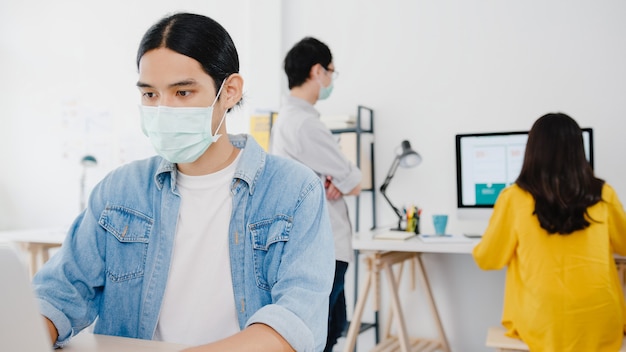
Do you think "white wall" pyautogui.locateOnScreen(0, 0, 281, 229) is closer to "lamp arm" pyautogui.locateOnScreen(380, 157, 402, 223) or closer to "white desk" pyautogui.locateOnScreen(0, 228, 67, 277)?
"white desk" pyautogui.locateOnScreen(0, 228, 67, 277)

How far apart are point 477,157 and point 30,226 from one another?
11.0 ft

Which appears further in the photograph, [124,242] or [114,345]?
[124,242]

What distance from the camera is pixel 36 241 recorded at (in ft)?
10.7

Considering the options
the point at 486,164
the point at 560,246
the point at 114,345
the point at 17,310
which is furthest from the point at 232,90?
the point at 486,164

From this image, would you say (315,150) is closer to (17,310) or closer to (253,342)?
(253,342)

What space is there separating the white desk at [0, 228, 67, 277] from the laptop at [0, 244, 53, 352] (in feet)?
9.37

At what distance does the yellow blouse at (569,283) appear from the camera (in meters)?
1.88

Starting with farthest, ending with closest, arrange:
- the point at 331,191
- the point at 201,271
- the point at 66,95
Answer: the point at 66,95
the point at 331,191
the point at 201,271

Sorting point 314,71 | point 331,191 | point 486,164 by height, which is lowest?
point 331,191

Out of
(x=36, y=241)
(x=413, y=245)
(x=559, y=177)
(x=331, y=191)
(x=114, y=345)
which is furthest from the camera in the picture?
(x=36, y=241)

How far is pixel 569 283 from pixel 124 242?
1414mm

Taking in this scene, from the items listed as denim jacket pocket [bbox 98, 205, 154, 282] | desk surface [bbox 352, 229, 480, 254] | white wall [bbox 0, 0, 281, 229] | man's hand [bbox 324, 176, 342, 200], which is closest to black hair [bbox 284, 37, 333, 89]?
man's hand [bbox 324, 176, 342, 200]

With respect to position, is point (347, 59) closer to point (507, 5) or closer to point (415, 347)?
point (507, 5)

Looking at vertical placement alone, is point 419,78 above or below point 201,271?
above
